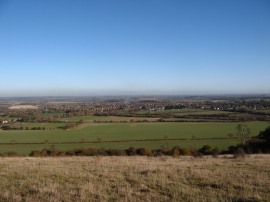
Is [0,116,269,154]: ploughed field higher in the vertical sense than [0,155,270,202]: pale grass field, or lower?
lower

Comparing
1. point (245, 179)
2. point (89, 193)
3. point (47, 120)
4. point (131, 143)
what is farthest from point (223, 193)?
point (47, 120)

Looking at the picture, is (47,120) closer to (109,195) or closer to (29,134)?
(29,134)

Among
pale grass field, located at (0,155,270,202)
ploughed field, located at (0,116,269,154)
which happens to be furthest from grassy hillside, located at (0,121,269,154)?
pale grass field, located at (0,155,270,202)

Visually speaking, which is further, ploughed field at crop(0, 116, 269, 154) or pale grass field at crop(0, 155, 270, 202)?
ploughed field at crop(0, 116, 269, 154)

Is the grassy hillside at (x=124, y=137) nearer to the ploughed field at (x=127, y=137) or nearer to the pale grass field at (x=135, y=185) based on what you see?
the ploughed field at (x=127, y=137)

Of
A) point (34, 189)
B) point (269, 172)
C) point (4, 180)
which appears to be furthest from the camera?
point (269, 172)

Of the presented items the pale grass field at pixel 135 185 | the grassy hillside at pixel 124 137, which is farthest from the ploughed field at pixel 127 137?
the pale grass field at pixel 135 185

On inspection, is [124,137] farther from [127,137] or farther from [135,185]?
[135,185]

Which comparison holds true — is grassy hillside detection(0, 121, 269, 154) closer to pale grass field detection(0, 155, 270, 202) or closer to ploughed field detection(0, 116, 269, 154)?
ploughed field detection(0, 116, 269, 154)
